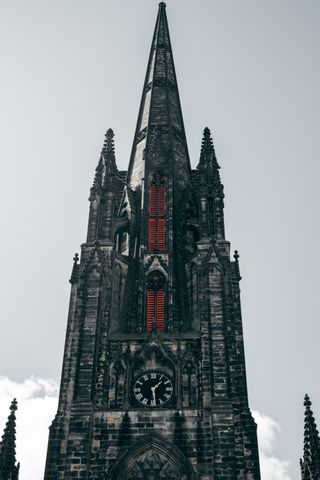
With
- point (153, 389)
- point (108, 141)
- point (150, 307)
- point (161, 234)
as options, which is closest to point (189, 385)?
point (153, 389)

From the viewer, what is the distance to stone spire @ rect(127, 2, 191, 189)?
118 feet

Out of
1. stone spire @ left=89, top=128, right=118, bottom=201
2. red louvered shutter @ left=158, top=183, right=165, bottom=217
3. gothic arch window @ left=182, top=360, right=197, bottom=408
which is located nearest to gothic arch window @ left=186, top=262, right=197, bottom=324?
gothic arch window @ left=182, top=360, right=197, bottom=408

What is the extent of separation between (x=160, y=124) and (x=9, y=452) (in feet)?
64.3

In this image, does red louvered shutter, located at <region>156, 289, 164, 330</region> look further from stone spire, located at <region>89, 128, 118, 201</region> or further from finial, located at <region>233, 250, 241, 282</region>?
stone spire, located at <region>89, 128, 118, 201</region>

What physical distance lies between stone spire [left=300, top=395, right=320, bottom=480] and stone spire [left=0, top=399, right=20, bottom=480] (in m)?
10.5

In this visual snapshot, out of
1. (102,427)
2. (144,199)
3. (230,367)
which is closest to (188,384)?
(230,367)

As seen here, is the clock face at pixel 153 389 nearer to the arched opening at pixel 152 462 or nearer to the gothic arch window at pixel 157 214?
the arched opening at pixel 152 462

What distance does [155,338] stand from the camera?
91.4 ft

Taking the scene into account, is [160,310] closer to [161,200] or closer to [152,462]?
[161,200]

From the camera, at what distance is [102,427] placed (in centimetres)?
2520

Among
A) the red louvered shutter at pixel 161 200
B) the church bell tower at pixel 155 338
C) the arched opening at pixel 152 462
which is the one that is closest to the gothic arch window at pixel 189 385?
the church bell tower at pixel 155 338

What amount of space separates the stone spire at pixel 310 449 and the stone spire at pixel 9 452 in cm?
1049

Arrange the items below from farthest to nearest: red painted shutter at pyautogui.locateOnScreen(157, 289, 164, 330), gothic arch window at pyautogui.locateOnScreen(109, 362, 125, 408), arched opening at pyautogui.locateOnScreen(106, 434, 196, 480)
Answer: red painted shutter at pyautogui.locateOnScreen(157, 289, 164, 330), gothic arch window at pyautogui.locateOnScreen(109, 362, 125, 408), arched opening at pyautogui.locateOnScreen(106, 434, 196, 480)

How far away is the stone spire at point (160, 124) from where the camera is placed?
35.9 metres
